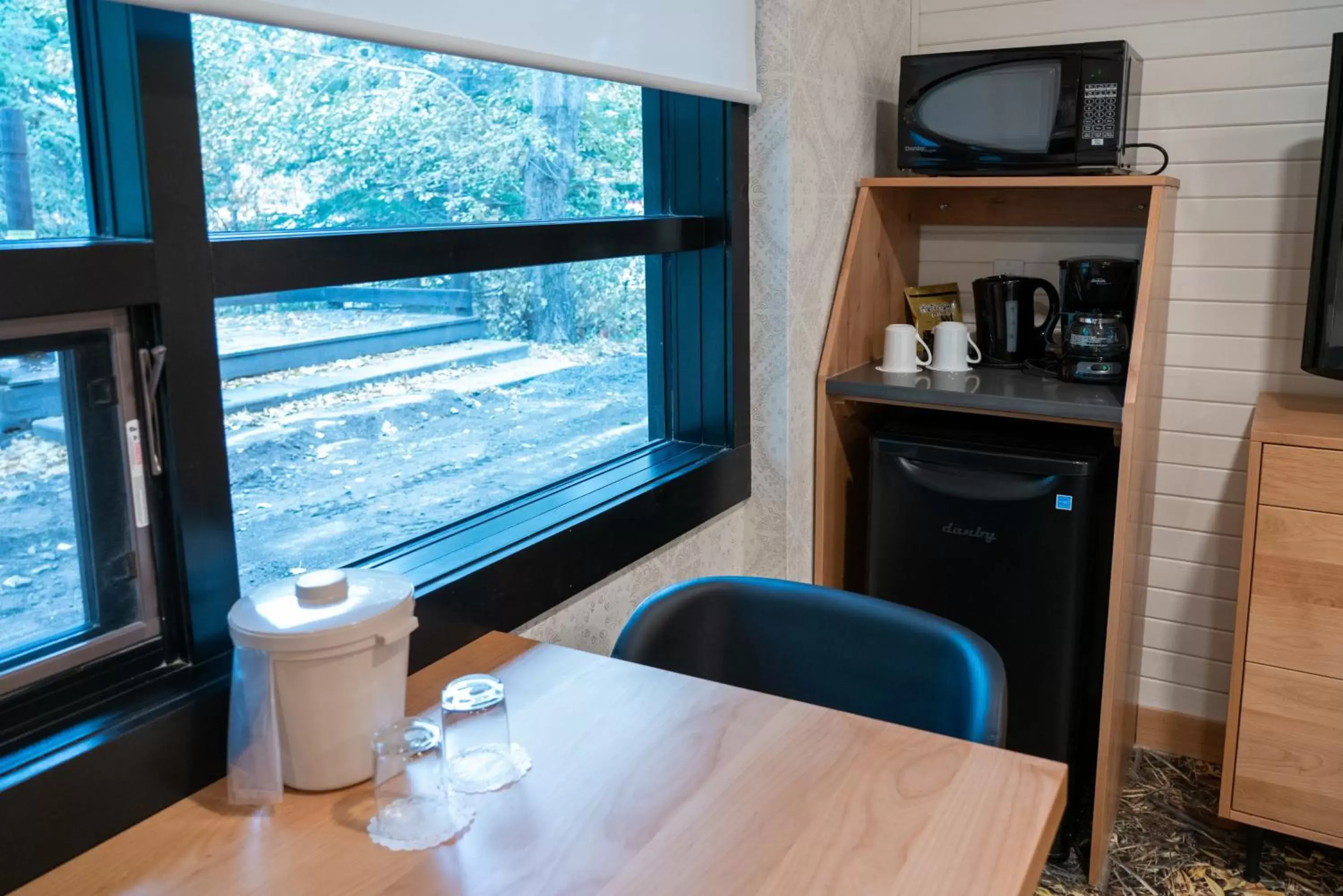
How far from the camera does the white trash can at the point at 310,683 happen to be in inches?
43.3

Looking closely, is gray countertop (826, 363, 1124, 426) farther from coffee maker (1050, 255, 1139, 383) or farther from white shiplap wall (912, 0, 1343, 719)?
white shiplap wall (912, 0, 1343, 719)

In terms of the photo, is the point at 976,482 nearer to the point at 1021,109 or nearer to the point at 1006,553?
the point at 1006,553

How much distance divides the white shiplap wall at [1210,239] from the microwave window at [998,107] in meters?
0.43

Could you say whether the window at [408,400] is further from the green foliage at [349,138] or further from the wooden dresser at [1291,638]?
the wooden dresser at [1291,638]

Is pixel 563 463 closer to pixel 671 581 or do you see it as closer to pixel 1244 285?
pixel 671 581

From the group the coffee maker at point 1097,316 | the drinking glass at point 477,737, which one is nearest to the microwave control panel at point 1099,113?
the coffee maker at point 1097,316

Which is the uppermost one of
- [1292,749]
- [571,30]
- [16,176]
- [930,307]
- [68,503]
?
[571,30]

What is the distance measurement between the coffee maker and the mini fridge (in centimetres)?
15

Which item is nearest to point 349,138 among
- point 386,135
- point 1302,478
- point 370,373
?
point 386,135

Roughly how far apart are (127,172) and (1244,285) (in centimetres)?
219

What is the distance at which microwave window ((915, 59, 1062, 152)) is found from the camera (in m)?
2.16

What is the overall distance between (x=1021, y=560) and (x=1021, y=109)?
2.89 feet

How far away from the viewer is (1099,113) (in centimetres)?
212

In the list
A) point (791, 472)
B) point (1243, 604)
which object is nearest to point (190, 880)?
point (791, 472)
